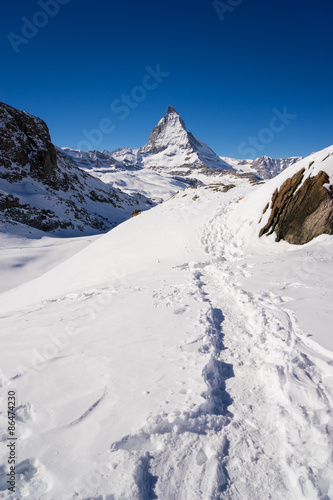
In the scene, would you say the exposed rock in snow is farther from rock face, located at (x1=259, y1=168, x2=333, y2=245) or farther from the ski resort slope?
the ski resort slope

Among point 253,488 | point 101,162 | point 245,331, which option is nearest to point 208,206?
point 245,331

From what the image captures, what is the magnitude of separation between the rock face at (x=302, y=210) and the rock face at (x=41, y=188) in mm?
40119

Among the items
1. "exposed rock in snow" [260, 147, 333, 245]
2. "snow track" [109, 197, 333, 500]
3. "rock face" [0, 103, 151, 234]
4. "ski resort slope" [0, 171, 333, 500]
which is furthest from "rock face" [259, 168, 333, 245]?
"rock face" [0, 103, 151, 234]

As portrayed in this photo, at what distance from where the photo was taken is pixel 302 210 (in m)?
10.3

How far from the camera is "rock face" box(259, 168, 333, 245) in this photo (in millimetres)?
9734

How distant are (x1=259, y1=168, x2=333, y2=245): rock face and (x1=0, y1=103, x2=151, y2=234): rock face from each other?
40.1m

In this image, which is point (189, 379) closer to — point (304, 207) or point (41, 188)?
point (304, 207)

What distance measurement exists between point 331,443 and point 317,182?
34.4ft

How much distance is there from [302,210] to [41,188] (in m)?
55.7

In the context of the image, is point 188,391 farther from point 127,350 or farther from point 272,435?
point 127,350

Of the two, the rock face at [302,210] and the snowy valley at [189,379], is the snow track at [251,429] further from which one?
the rock face at [302,210]

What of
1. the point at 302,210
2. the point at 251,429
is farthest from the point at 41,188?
the point at 251,429

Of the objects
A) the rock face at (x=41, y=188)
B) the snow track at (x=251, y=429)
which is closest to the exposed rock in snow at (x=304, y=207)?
the snow track at (x=251, y=429)

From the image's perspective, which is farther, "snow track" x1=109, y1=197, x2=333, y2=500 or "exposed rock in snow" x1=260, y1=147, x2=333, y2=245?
"exposed rock in snow" x1=260, y1=147, x2=333, y2=245
